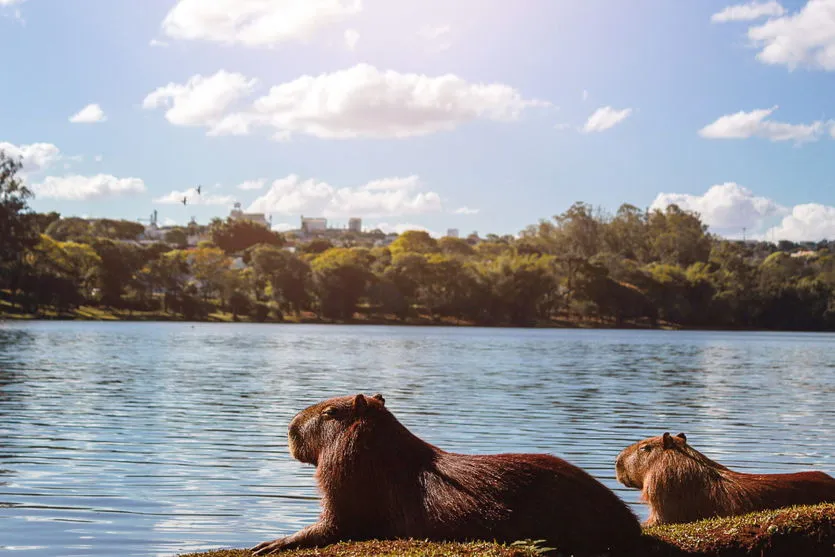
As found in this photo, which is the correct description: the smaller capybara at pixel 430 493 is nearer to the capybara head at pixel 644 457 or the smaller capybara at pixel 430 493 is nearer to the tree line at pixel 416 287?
the capybara head at pixel 644 457

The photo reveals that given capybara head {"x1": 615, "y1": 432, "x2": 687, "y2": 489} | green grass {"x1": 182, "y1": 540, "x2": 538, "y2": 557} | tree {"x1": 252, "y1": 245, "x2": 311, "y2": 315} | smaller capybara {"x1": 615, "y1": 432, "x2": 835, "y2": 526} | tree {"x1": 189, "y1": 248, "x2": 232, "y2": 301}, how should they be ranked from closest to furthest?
green grass {"x1": 182, "y1": 540, "x2": 538, "y2": 557} < smaller capybara {"x1": 615, "y1": 432, "x2": 835, "y2": 526} < capybara head {"x1": 615, "y1": 432, "x2": 687, "y2": 489} < tree {"x1": 189, "y1": 248, "x2": 232, "y2": 301} < tree {"x1": 252, "y1": 245, "x2": 311, "y2": 315}

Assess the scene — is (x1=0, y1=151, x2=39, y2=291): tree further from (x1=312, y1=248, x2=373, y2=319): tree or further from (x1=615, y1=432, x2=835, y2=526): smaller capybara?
(x1=615, y1=432, x2=835, y2=526): smaller capybara

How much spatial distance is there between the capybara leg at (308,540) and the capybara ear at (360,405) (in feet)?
3.13

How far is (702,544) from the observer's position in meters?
8.06

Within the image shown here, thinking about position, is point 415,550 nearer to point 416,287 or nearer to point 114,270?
point 114,270

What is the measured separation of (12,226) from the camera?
344 feet

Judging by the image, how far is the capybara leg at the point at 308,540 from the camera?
8.08 metres

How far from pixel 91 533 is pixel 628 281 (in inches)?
5836

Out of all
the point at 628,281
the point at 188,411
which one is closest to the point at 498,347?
the point at 188,411

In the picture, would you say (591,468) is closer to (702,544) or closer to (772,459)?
(772,459)

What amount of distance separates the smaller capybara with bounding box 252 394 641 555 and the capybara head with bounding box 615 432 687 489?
9.49 ft

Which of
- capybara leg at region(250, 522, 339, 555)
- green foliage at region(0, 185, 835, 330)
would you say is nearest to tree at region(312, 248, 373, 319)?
green foliage at region(0, 185, 835, 330)

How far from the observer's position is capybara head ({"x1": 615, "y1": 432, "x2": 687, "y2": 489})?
10391 mm

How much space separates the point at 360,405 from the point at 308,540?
3.79 feet
